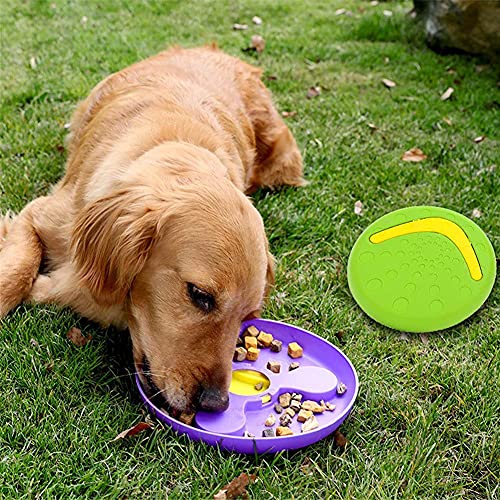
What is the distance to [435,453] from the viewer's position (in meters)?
2.94

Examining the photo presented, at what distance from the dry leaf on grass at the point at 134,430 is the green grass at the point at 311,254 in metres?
0.03

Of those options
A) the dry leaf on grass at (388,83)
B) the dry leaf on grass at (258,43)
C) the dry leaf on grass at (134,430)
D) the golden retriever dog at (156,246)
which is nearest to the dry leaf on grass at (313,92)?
the dry leaf on grass at (388,83)

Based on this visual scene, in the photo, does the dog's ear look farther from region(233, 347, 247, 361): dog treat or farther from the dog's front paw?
region(233, 347, 247, 361): dog treat

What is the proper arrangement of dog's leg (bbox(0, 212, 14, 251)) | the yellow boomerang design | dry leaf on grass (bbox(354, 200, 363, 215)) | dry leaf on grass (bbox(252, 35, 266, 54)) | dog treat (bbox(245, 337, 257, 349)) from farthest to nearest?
dry leaf on grass (bbox(252, 35, 266, 54))
dry leaf on grass (bbox(354, 200, 363, 215))
the yellow boomerang design
dog's leg (bbox(0, 212, 14, 251))
dog treat (bbox(245, 337, 257, 349))

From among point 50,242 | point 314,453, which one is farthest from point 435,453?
point 50,242

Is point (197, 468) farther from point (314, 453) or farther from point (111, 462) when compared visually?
point (314, 453)

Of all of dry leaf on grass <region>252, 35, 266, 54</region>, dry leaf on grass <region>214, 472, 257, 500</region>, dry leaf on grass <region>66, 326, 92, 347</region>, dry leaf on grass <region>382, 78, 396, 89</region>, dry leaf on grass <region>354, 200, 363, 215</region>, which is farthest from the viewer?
dry leaf on grass <region>252, 35, 266, 54</region>

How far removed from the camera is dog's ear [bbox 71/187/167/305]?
9.14ft

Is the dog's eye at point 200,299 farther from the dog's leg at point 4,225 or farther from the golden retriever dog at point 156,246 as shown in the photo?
the dog's leg at point 4,225

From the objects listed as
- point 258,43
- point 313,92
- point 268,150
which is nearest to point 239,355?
point 268,150

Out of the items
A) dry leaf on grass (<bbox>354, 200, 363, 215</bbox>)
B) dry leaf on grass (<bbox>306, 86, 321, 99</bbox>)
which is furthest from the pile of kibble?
dry leaf on grass (<bbox>306, 86, 321, 99</bbox>)

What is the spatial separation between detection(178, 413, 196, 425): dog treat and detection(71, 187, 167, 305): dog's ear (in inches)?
22.9

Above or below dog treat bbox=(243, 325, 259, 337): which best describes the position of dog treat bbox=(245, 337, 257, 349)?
above

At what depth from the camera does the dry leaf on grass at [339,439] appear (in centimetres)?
293
